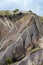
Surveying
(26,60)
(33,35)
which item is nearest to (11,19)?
(33,35)

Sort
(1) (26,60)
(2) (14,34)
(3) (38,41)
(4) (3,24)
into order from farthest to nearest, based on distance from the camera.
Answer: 1. (4) (3,24)
2. (2) (14,34)
3. (3) (38,41)
4. (1) (26,60)

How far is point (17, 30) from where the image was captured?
11762 centimetres

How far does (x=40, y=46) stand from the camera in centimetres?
10544

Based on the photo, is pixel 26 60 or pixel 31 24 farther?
pixel 31 24

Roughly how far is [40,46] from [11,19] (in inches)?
985

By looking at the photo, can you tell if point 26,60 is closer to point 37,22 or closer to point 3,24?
point 37,22

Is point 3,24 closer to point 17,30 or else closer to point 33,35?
point 17,30

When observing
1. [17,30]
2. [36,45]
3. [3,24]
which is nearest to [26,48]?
[36,45]

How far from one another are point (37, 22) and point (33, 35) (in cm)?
518

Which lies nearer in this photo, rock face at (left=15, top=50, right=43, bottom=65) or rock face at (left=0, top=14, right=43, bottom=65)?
rock face at (left=15, top=50, right=43, bottom=65)

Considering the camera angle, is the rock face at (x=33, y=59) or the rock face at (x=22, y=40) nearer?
the rock face at (x=33, y=59)

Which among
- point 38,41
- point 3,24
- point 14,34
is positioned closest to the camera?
point 38,41

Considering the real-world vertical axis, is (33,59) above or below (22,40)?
below

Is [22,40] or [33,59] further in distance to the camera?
[22,40]
